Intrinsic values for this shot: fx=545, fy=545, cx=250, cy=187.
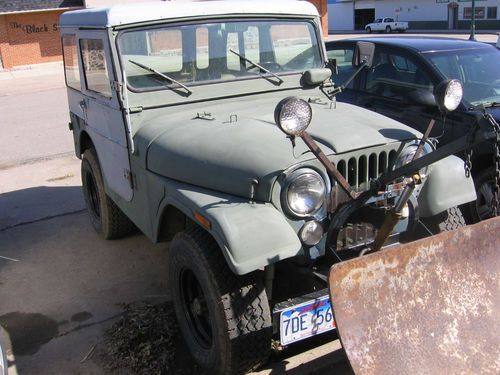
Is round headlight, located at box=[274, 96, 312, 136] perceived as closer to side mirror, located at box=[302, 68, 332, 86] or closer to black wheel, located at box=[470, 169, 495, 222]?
side mirror, located at box=[302, 68, 332, 86]

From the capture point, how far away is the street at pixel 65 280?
3199mm

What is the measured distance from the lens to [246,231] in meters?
2.47

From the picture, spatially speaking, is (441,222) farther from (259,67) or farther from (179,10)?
(179,10)

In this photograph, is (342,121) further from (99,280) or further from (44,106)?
(44,106)

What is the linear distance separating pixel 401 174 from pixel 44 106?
497 inches

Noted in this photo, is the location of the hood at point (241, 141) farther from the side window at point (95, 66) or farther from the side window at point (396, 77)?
the side window at point (396, 77)

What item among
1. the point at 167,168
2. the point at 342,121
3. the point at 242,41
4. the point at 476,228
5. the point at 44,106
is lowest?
the point at 44,106

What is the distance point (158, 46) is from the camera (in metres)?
3.56

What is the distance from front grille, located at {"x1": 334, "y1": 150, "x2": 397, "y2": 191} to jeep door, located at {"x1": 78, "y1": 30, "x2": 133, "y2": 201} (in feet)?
4.92

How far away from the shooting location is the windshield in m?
3.52

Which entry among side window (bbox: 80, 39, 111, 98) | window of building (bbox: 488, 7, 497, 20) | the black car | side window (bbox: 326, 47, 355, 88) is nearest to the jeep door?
side window (bbox: 80, 39, 111, 98)

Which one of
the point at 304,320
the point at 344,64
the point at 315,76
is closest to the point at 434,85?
the point at 344,64

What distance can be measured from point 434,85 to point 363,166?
107 inches

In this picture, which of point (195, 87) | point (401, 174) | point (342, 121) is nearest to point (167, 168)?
point (195, 87)
